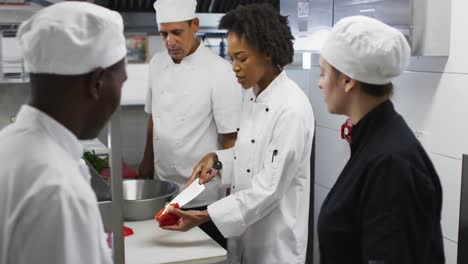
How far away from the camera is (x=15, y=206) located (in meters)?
0.86

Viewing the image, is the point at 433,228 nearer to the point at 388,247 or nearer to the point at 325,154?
the point at 388,247

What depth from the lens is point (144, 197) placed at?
2270 millimetres

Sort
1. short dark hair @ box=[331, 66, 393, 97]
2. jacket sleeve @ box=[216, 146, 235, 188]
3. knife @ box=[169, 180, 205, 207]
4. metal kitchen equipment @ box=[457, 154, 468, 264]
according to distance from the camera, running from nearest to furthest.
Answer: short dark hair @ box=[331, 66, 393, 97] → knife @ box=[169, 180, 205, 207] → metal kitchen equipment @ box=[457, 154, 468, 264] → jacket sleeve @ box=[216, 146, 235, 188]

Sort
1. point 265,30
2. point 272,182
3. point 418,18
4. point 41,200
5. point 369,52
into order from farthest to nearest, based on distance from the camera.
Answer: point 418,18, point 265,30, point 272,182, point 369,52, point 41,200

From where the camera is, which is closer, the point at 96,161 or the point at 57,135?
the point at 57,135

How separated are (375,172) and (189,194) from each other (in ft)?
2.80

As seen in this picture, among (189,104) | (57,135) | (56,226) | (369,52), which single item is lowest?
(189,104)

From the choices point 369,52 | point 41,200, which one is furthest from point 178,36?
point 41,200

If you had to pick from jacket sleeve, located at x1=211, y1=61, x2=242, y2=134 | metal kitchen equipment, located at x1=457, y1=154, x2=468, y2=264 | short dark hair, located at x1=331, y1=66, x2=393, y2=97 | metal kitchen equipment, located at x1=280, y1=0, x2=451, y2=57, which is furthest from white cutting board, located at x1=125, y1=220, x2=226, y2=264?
metal kitchen equipment, located at x1=280, y1=0, x2=451, y2=57

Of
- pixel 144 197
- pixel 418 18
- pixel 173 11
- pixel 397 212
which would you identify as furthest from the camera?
pixel 173 11

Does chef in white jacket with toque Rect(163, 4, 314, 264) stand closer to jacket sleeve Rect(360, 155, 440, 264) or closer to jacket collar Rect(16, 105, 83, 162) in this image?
jacket sleeve Rect(360, 155, 440, 264)

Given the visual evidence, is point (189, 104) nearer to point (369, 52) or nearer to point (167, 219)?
point (167, 219)

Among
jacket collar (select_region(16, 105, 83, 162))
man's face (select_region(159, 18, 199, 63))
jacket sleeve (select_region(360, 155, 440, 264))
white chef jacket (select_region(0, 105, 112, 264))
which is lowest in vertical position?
jacket sleeve (select_region(360, 155, 440, 264))

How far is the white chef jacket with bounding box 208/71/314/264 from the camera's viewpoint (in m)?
1.79
